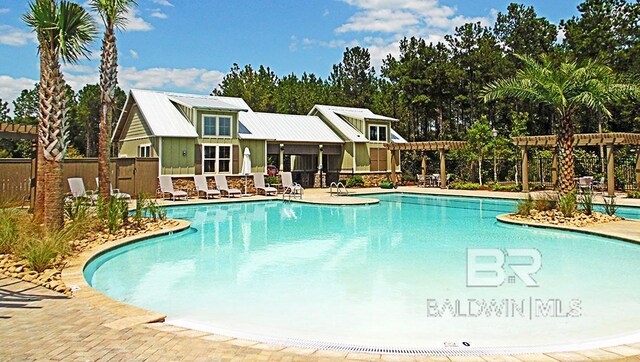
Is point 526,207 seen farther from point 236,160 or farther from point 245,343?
point 236,160

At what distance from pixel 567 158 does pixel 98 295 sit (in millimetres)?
12559

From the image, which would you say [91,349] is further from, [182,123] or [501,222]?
[182,123]

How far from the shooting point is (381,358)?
3.55 meters

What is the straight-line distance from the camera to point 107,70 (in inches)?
514

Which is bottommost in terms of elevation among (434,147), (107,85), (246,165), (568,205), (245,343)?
(245,343)

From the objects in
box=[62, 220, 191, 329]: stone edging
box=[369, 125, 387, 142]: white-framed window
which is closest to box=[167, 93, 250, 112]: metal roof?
box=[369, 125, 387, 142]: white-framed window

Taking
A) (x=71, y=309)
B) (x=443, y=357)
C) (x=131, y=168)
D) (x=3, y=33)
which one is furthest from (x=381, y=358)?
(x=131, y=168)

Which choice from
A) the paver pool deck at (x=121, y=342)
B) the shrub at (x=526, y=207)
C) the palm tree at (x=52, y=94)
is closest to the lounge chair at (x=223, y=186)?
the shrub at (x=526, y=207)

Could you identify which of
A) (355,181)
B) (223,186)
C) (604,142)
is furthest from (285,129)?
(604,142)

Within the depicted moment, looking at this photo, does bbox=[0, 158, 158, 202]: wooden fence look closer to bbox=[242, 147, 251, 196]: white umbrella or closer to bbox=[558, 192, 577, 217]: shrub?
bbox=[242, 147, 251, 196]: white umbrella

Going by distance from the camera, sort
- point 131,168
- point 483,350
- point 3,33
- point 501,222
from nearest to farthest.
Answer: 1. point 483,350
2. point 3,33
3. point 501,222
4. point 131,168

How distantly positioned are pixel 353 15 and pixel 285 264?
22.1 metres

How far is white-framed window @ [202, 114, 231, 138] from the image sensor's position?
69.6ft

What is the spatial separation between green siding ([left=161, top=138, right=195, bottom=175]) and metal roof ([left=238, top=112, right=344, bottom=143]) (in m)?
2.67
